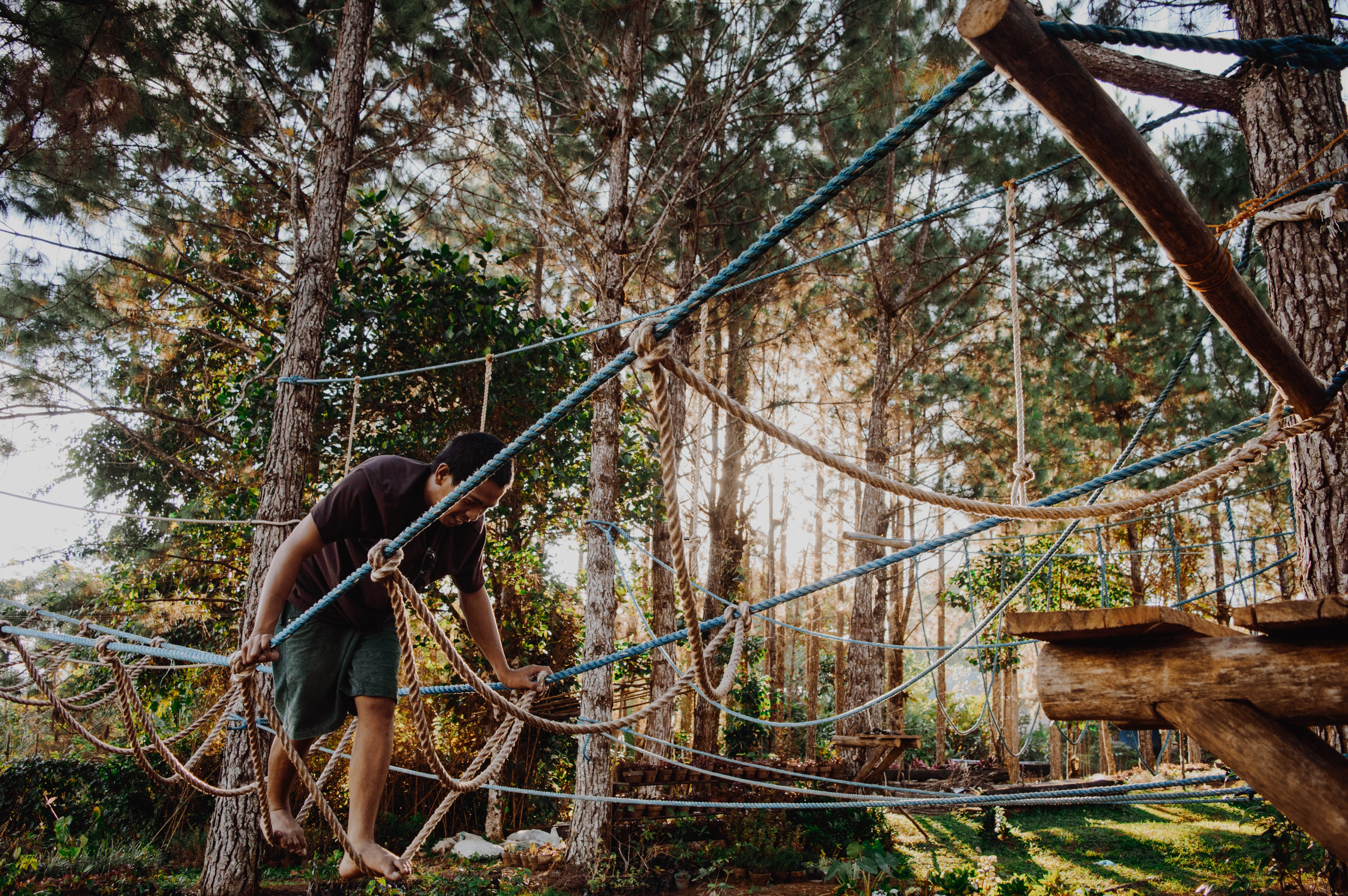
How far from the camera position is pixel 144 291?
6.50m

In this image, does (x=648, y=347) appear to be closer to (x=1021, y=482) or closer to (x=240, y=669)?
(x=1021, y=482)

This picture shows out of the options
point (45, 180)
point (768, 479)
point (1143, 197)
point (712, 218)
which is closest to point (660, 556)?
point (712, 218)

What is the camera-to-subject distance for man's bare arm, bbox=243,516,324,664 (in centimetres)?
179

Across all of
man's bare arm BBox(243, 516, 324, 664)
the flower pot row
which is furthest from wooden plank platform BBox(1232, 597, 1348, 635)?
the flower pot row

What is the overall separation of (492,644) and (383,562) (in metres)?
0.68

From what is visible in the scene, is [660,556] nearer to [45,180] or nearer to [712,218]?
[712,218]

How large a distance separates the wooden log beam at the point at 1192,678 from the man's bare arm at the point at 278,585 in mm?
1695

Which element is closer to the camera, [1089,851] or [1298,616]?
[1298,616]

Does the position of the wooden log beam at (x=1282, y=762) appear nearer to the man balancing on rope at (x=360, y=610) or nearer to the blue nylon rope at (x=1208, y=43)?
the blue nylon rope at (x=1208, y=43)

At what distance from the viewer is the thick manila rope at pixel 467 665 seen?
156 cm

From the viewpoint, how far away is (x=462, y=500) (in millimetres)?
1741

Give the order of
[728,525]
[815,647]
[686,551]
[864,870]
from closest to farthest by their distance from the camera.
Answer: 1. [686,551]
2. [864,870]
3. [728,525]
4. [815,647]

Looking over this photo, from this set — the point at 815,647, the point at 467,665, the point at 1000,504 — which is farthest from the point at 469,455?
the point at 815,647

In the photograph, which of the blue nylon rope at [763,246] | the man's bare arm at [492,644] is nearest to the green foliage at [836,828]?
the man's bare arm at [492,644]
